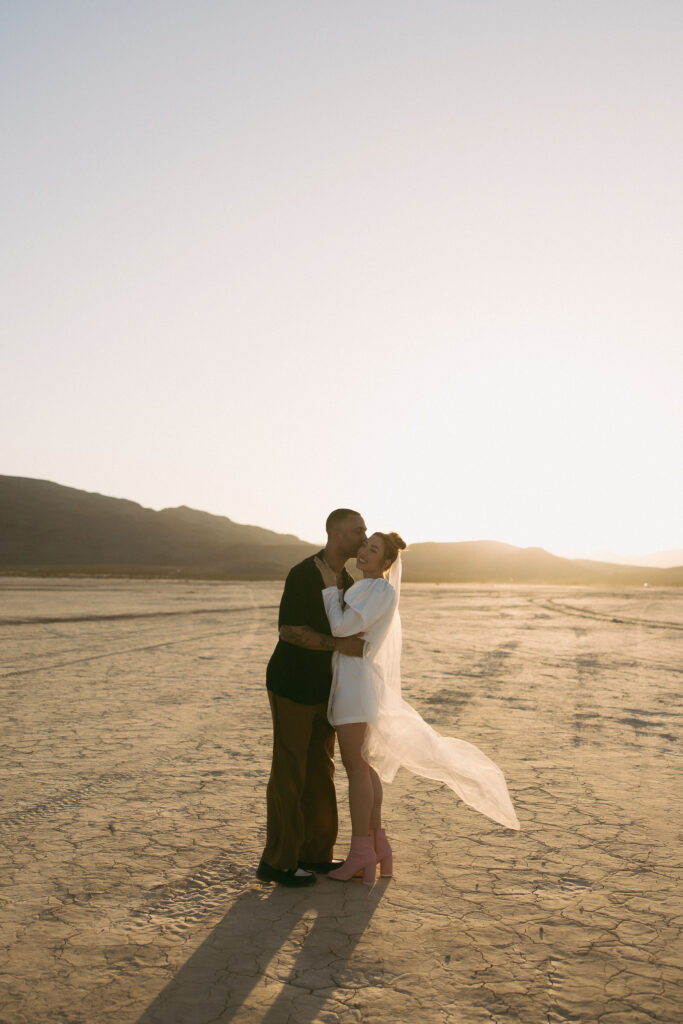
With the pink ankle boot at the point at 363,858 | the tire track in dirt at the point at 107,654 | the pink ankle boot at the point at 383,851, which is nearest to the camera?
the pink ankle boot at the point at 363,858

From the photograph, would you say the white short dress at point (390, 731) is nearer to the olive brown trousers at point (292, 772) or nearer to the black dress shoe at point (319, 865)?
the olive brown trousers at point (292, 772)

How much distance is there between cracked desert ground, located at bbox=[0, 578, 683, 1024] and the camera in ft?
10.1

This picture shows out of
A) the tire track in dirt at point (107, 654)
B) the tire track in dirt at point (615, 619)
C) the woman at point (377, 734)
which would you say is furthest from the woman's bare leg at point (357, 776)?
the tire track in dirt at point (615, 619)

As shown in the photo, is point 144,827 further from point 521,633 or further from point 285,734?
point 521,633

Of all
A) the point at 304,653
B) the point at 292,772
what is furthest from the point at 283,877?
the point at 304,653

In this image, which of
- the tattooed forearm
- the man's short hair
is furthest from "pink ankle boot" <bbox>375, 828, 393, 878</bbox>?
the man's short hair

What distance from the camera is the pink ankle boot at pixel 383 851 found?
13.8 ft

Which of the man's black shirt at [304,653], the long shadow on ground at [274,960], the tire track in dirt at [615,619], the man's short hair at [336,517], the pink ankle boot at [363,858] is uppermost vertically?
the man's short hair at [336,517]

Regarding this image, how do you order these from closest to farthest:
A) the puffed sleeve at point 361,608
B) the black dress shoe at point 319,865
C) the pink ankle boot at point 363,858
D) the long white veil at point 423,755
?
1. the puffed sleeve at point 361,608
2. the long white veil at point 423,755
3. the pink ankle boot at point 363,858
4. the black dress shoe at point 319,865

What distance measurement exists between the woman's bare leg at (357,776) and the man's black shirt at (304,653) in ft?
0.67

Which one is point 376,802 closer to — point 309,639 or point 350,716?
point 350,716

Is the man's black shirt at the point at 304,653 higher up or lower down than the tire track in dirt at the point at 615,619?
higher up

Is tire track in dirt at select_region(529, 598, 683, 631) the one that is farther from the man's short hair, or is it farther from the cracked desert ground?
the man's short hair

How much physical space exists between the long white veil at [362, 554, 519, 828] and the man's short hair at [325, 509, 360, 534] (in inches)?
13.3
